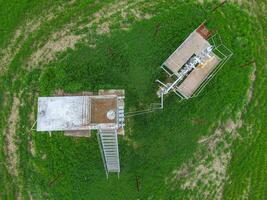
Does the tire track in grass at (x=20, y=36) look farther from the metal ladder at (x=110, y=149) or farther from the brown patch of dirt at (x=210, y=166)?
the brown patch of dirt at (x=210, y=166)

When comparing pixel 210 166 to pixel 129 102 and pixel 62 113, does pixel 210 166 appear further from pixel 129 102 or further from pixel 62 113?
pixel 62 113

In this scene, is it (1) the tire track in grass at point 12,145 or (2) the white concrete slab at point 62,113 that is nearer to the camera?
(2) the white concrete slab at point 62,113

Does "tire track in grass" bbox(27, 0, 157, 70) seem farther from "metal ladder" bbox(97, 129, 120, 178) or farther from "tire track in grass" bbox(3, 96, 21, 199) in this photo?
"metal ladder" bbox(97, 129, 120, 178)

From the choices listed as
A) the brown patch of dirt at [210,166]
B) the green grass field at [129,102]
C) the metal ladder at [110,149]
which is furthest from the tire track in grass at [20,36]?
the brown patch of dirt at [210,166]

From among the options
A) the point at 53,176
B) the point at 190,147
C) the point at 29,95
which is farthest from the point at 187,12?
the point at 53,176

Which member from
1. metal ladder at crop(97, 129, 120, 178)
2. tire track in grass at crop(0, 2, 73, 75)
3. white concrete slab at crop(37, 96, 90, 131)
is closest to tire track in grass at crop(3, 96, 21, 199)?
white concrete slab at crop(37, 96, 90, 131)

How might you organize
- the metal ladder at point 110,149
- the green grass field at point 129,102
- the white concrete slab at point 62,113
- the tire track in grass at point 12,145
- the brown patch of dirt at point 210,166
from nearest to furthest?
the metal ladder at point 110,149 < the white concrete slab at point 62,113 < the green grass field at point 129,102 < the tire track in grass at point 12,145 < the brown patch of dirt at point 210,166

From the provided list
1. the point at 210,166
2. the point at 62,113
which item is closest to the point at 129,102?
the point at 62,113
